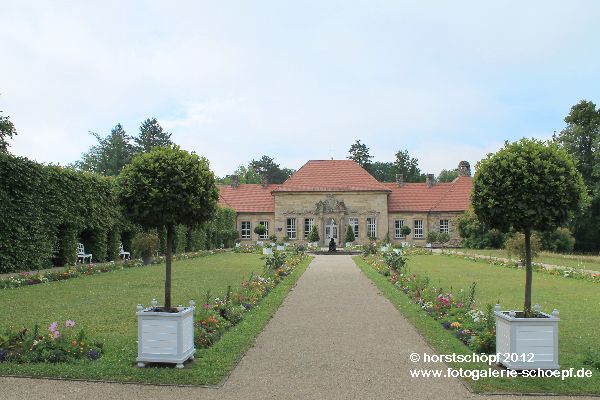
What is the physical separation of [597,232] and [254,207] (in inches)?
1114

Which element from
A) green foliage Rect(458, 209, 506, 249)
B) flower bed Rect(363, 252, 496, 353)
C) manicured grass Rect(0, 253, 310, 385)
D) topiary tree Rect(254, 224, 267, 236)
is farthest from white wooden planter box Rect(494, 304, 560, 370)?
topiary tree Rect(254, 224, 267, 236)

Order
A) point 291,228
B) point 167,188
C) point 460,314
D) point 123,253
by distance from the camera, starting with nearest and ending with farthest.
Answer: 1. point 167,188
2. point 460,314
3. point 123,253
4. point 291,228

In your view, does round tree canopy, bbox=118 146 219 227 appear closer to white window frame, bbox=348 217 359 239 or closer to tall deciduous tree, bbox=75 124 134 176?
white window frame, bbox=348 217 359 239

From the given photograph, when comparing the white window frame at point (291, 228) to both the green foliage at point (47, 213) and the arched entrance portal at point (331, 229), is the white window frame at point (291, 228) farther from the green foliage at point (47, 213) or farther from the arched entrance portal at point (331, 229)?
the green foliage at point (47, 213)

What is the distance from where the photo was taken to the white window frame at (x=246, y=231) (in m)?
49.7

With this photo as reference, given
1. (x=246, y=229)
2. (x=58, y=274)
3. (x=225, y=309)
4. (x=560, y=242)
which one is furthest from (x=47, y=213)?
(x=560, y=242)

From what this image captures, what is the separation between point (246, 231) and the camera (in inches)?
1960

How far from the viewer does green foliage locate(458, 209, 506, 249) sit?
132ft

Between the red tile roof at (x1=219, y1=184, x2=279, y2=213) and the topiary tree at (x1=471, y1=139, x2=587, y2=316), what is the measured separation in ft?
139

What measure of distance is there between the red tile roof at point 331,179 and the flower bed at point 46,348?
41.3m

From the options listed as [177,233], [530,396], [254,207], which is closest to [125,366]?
[530,396]

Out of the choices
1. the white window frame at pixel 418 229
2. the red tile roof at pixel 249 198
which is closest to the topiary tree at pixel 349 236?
the white window frame at pixel 418 229

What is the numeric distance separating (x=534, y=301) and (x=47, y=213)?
16.1 meters

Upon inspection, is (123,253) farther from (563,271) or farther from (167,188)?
(167,188)
